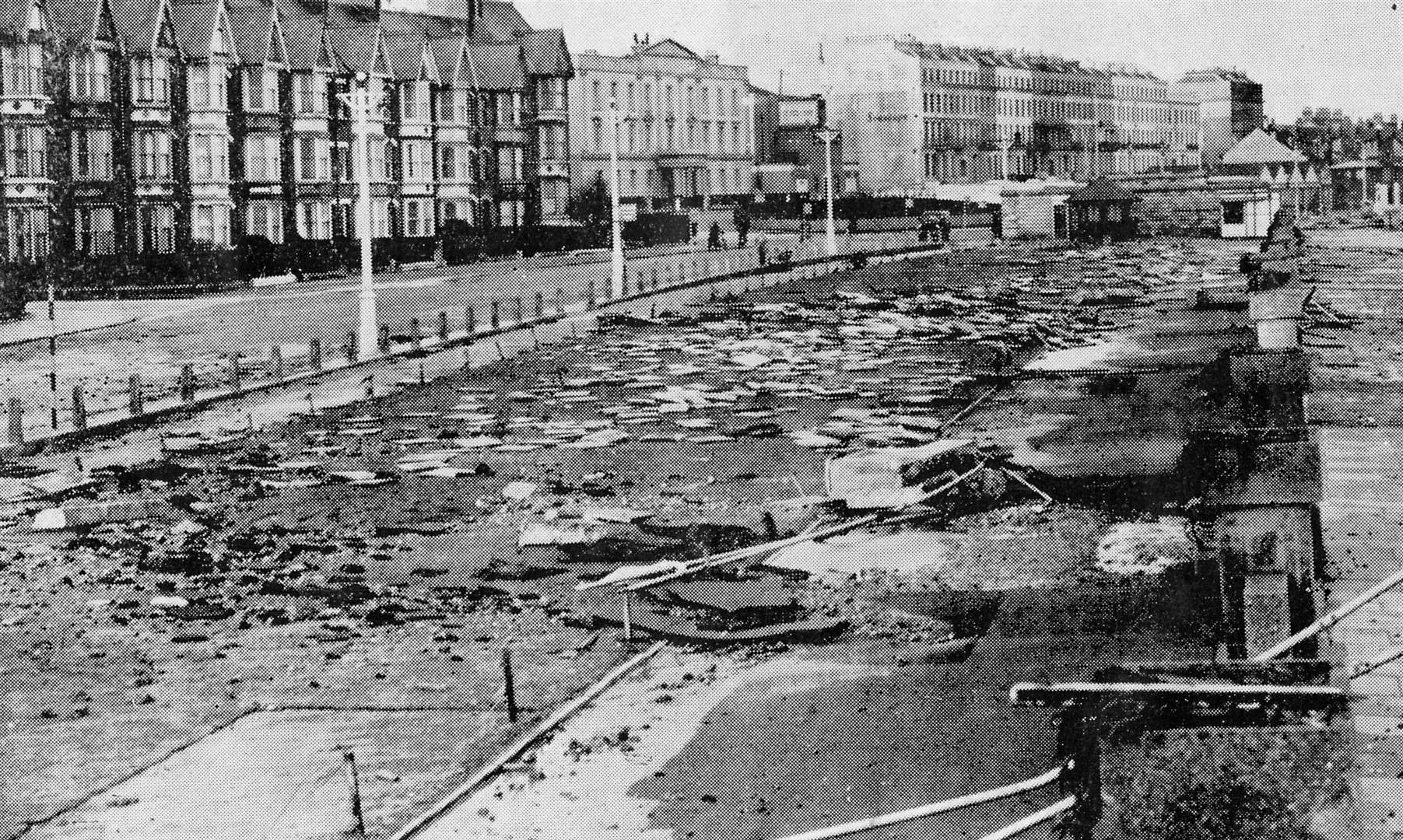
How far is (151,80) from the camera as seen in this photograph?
7456cm

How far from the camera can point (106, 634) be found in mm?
17312

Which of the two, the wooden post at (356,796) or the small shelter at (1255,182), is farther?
the small shelter at (1255,182)

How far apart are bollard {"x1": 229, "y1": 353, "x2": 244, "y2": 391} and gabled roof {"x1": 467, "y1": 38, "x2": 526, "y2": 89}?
5223cm

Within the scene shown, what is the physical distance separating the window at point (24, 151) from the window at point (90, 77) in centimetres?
242

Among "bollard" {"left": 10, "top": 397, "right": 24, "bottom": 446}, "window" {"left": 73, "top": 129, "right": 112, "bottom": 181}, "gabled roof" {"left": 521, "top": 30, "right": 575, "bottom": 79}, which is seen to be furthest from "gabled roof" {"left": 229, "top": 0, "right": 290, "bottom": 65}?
"bollard" {"left": 10, "top": 397, "right": 24, "bottom": 446}

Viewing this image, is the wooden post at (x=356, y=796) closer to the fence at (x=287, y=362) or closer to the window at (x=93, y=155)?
the fence at (x=287, y=362)

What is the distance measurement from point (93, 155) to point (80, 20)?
5202mm

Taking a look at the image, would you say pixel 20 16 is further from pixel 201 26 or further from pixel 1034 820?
pixel 1034 820

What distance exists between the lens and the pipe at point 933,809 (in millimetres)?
11836

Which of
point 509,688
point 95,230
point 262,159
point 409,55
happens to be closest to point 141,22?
point 262,159

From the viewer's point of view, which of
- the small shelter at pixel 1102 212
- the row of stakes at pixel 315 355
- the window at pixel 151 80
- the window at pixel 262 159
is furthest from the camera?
the small shelter at pixel 1102 212

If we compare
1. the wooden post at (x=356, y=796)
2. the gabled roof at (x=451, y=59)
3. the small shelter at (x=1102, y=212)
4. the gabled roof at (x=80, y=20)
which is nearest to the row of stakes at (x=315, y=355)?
the wooden post at (x=356, y=796)

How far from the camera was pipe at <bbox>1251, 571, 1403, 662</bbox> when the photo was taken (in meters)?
15.1

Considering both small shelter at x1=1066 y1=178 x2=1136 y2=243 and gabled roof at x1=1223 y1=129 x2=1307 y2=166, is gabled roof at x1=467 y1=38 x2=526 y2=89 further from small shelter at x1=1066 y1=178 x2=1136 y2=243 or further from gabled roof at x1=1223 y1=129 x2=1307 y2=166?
gabled roof at x1=1223 y1=129 x2=1307 y2=166
